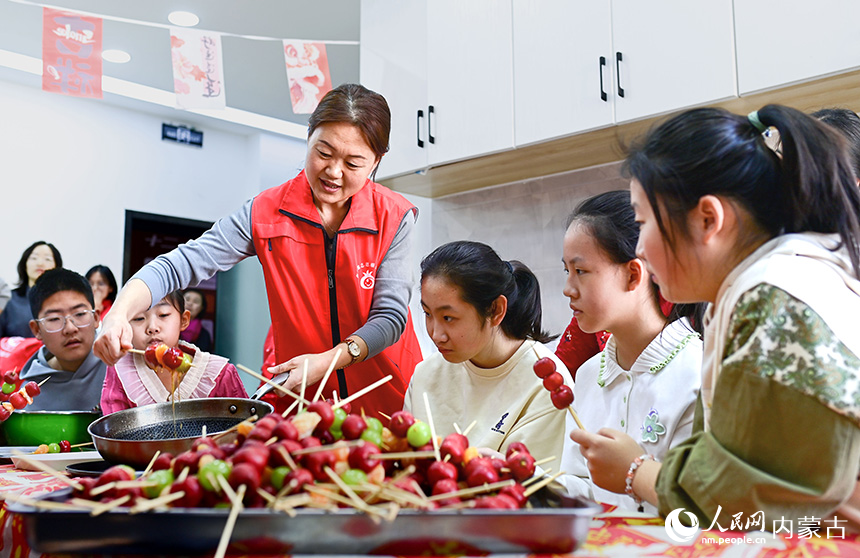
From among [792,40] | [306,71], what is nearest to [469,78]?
[306,71]

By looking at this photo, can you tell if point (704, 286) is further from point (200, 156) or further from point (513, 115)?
point (200, 156)

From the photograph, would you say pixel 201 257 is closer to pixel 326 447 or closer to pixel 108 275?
pixel 326 447

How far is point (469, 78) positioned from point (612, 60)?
69cm

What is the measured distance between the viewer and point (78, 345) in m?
2.57

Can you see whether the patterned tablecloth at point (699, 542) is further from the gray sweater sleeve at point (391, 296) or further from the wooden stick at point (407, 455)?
the gray sweater sleeve at point (391, 296)

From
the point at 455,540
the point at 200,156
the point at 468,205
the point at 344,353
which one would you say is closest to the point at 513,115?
the point at 468,205

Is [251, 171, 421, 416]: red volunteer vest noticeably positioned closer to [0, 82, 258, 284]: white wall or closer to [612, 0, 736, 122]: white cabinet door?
[612, 0, 736, 122]: white cabinet door

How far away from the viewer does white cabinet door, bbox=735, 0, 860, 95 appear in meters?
2.07

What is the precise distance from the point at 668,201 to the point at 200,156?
602 centimetres

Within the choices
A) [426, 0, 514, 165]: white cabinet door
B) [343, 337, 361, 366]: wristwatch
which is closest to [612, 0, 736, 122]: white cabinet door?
[426, 0, 514, 165]: white cabinet door

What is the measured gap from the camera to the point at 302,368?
1.48 metres

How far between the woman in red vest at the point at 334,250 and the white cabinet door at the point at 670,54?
99 cm

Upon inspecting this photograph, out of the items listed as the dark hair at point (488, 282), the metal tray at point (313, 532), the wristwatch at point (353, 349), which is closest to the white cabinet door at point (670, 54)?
the dark hair at point (488, 282)

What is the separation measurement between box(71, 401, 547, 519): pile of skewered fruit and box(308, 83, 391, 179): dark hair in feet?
3.62
